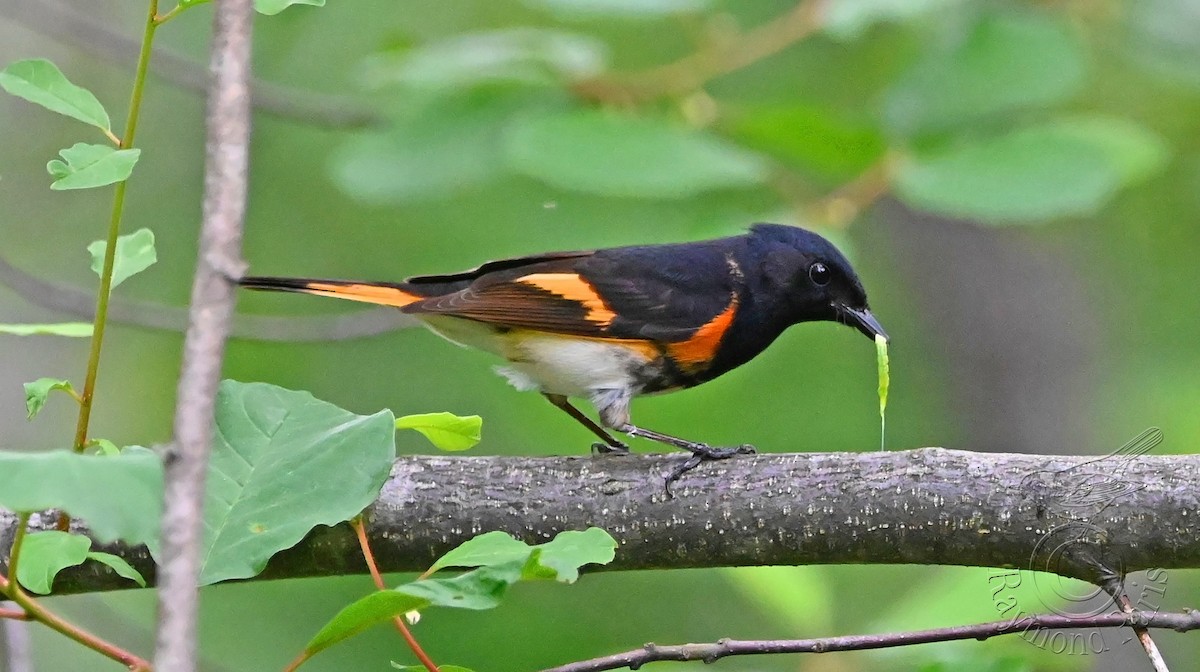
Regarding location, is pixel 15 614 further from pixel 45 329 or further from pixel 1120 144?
pixel 1120 144

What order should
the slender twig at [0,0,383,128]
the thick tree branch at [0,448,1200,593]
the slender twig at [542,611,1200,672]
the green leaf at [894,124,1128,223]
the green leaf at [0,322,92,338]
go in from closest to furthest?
the slender twig at [542,611,1200,672], the green leaf at [0,322,92,338], the thick tree branch at [0,448,1200,593], the green leaf at [894,124,1128,223], the slender twig at [0,0,383,128]

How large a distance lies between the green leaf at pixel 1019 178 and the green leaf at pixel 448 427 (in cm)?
162

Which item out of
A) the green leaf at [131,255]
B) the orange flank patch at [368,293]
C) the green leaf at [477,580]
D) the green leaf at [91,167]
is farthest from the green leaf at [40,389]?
the orange flank patch at [368,293]

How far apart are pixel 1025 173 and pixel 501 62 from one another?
1401 mm

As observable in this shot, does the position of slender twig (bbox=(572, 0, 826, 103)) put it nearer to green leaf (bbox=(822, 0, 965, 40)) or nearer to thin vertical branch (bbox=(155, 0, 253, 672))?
green leaf (bbox=(822, 0, 965, 40))

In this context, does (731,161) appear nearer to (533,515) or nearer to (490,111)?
(490,111)

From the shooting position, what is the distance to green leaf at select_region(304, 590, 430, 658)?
1.37m

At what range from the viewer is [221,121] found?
114cm

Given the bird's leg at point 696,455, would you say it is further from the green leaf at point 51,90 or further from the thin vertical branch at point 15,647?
the thin vertical branch at point 15,647

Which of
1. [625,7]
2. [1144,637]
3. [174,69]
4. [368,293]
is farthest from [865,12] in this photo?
[174,69]

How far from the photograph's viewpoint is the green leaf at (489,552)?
153 cm

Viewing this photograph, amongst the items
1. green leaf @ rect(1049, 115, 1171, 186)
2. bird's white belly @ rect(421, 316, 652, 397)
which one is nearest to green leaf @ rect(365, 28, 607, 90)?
bird's white belly @ rect(421, 316, 652, 397)

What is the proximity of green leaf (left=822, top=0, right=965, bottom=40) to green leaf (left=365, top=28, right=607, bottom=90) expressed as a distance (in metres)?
0.65

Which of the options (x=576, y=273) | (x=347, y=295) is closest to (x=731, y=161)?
(x=576, y=273)
